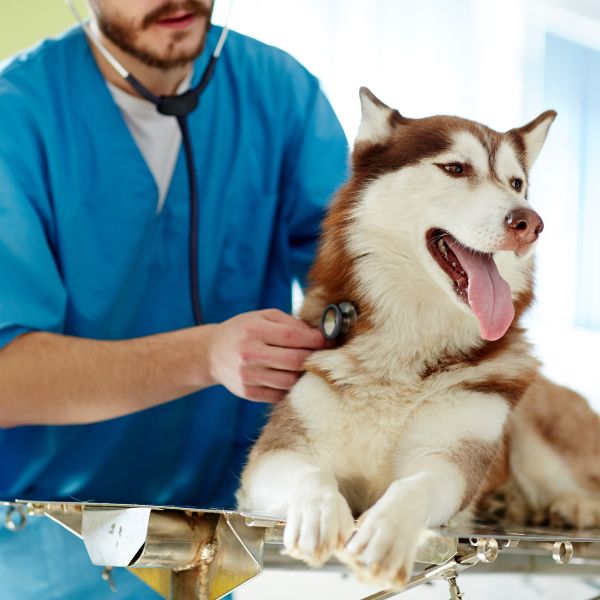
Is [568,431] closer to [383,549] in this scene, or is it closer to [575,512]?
[575,512]

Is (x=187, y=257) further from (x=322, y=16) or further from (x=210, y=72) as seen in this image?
(x=322, y=16)

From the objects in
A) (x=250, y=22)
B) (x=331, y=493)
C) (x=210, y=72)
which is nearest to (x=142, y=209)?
(x=210, y=72)

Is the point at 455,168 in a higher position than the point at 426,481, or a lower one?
higher

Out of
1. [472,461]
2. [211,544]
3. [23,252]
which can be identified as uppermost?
[23,252]

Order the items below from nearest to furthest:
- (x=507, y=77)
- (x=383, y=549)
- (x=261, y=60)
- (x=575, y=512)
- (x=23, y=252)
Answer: (x=383, y=549) → (x=575, y=512) → (x=23, y=252) → (x=261, y=60) → (x=507, y=77)

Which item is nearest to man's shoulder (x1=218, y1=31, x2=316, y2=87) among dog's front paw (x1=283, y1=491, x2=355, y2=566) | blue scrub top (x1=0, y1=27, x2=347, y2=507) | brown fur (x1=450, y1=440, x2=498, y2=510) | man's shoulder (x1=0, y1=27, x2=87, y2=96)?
blue scrub top (x1=0, y1=27, x2=347, y2=507)

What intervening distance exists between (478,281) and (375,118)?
0.90 feet

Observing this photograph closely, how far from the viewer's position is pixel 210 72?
4.26 ft

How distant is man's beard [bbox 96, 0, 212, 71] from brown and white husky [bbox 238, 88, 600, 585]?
16.5 inches

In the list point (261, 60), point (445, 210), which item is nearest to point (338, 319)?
point (445, 210)

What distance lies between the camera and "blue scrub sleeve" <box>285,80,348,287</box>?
55.8 inches

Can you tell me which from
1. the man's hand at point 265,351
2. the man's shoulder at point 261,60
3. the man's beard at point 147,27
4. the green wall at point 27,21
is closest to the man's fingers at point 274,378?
the man's hand at point 265,351

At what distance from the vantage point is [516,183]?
3.17 feet

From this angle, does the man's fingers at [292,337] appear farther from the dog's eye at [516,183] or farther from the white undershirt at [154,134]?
the white undershirt at [154,134]
